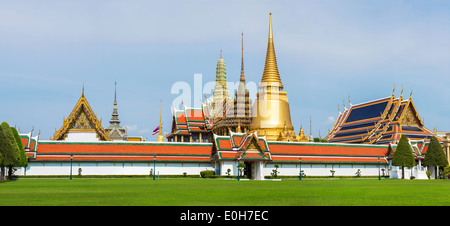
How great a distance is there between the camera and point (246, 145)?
60.3 meters

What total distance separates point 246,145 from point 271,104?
26.4 metres

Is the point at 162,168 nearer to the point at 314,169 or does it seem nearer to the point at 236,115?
the point at 314,169

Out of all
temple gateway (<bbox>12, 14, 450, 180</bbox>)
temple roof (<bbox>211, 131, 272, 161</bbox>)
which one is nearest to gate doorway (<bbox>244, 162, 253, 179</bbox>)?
temple gateway (<bbox>12, 14, 450, 180</bbox>)

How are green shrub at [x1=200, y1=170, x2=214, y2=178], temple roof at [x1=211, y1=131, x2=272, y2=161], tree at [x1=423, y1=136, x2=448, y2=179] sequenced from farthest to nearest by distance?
tree at [x1=423, y1=136, x2=448, y2=179], green shrub at [x1=200, y1=170, x2=214, y2=178], temple roof at [x1=211, y1=131, x2=272, y2=161]

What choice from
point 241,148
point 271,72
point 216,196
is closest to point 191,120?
point 271,72

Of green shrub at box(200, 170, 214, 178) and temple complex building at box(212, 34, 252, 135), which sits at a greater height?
temple complex building at box(212, 34, 252, 135)

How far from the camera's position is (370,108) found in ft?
300

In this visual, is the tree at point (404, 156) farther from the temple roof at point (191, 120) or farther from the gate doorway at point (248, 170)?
the temple roof at point (191, 120)

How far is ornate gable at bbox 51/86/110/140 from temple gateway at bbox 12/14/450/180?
13cm

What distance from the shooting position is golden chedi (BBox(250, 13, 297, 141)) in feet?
276

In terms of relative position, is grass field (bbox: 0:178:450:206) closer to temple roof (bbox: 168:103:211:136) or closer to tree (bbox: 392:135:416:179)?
tree (bbox: 392:135:416:179)
